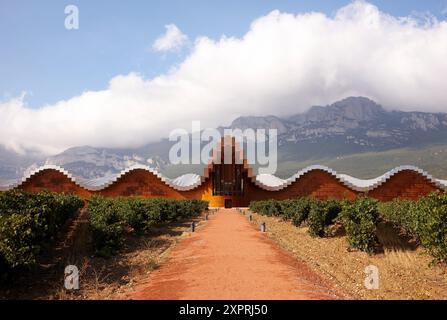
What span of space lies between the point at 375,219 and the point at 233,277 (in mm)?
8255

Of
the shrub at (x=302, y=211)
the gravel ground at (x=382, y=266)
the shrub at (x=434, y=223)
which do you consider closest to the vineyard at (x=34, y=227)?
the gravel ground at (x=382, y=266)

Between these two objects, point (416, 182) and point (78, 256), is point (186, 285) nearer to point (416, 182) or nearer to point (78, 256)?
point (78, 256)

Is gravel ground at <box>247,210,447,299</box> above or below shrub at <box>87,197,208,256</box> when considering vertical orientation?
below

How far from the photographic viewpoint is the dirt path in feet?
28.9

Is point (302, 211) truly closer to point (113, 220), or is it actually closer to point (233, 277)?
point (113, 220)

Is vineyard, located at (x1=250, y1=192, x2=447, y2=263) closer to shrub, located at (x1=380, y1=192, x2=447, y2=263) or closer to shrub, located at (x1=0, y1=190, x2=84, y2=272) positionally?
shrub, located at (x1=380, y1=192, x2=447, y2=263)

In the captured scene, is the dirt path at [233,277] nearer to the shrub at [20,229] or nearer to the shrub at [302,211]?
the shrub at [20,229]

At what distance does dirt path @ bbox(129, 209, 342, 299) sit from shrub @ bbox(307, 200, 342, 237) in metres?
4.07

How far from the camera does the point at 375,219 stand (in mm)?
15586

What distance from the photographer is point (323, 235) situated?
763 inches

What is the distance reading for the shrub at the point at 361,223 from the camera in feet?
48.4

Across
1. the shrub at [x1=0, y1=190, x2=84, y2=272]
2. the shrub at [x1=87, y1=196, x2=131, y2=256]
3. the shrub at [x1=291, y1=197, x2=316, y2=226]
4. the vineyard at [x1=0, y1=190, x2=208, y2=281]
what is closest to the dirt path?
the shrub at [x1=87, y1=196, x2=131, y2=256]

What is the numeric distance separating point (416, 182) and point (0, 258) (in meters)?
53.5
